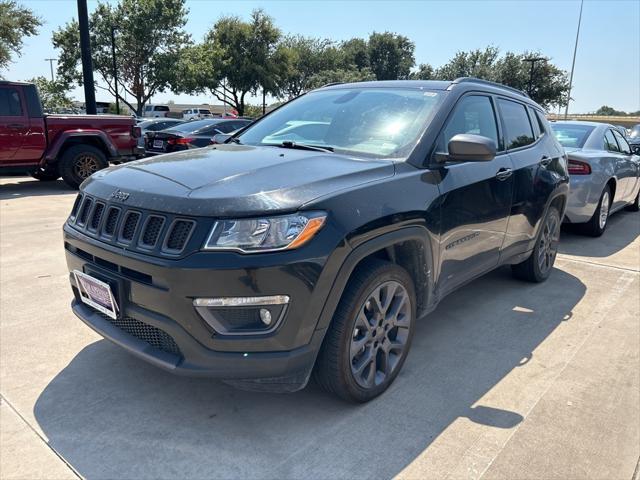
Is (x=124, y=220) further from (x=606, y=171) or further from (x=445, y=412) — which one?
(x=606, y=171)

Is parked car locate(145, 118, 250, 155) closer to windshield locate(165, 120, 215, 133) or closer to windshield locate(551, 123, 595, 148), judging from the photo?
windshield locate(165, 120, 215, 133)

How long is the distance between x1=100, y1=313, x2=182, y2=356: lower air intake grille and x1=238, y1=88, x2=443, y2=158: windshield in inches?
60.7

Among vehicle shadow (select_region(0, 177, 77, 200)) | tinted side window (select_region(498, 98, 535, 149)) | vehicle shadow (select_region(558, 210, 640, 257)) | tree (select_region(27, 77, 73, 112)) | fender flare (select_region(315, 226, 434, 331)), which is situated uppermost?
tree (select_region(27, 77, 73, 112))

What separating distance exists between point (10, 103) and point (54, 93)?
86.5 ft

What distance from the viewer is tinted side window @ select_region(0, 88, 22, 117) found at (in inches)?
358

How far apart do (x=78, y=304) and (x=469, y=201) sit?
253 cm

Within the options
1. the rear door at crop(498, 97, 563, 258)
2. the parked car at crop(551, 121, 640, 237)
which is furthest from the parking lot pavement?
the parked car at crop(551, 121, 640, 237)

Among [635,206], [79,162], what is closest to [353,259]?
[79,162]

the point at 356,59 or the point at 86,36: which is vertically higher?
the point at 356,59

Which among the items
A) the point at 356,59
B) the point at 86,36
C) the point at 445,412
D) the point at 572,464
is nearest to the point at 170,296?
the point at 445,412

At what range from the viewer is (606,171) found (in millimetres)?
6863

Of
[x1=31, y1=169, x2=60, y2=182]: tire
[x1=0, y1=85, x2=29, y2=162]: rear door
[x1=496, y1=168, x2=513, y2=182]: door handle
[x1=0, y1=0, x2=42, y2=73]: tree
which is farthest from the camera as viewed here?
[x1=0, y1=0, x2=42, y2=73]: tree

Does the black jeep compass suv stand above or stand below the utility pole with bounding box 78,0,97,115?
below

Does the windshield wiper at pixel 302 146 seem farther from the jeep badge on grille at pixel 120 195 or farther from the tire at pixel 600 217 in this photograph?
the tire at pixel 600 217
